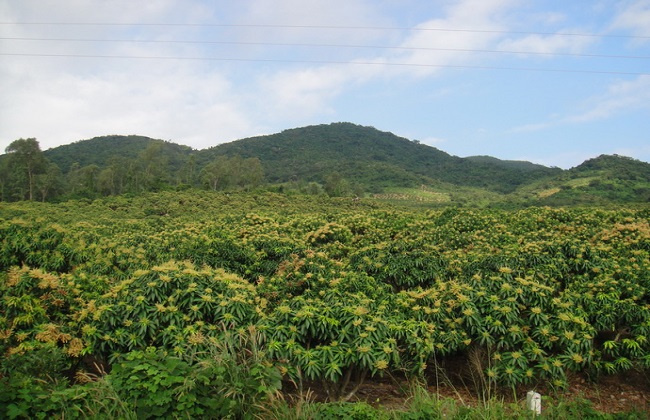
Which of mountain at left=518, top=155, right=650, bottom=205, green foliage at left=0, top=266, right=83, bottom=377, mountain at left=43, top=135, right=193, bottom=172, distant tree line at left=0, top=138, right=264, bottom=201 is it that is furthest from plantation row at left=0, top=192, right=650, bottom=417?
mountain at left=43, top=135, right=193, bottom=172

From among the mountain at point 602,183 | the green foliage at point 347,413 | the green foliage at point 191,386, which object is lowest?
the green foliage at point 347,413

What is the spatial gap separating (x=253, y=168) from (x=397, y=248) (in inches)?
1426

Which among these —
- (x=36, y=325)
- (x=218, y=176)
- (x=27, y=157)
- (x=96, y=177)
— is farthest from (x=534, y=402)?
(x=96, y=177)

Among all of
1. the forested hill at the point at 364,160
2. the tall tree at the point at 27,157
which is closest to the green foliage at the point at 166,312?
the tall tree at the point at 27,157

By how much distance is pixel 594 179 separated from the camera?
47562 millimetres

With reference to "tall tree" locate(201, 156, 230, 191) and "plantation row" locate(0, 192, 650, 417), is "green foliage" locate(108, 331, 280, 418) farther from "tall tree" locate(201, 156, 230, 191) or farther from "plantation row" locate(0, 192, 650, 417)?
"tall tree" locate(201, 156, 230, 191)

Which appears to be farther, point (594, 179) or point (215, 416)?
point (594, 179)

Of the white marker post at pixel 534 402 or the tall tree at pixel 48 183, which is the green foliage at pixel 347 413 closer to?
the white marker post at pixel 534 402

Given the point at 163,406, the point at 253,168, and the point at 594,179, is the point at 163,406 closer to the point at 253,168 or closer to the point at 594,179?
the point at 253,168

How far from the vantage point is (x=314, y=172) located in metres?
75.8

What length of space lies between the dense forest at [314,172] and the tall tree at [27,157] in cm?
7

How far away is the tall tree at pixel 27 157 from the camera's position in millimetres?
30562

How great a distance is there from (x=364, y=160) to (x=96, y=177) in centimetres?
5591

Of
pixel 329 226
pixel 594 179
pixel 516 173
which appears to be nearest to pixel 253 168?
pixel 329 226
